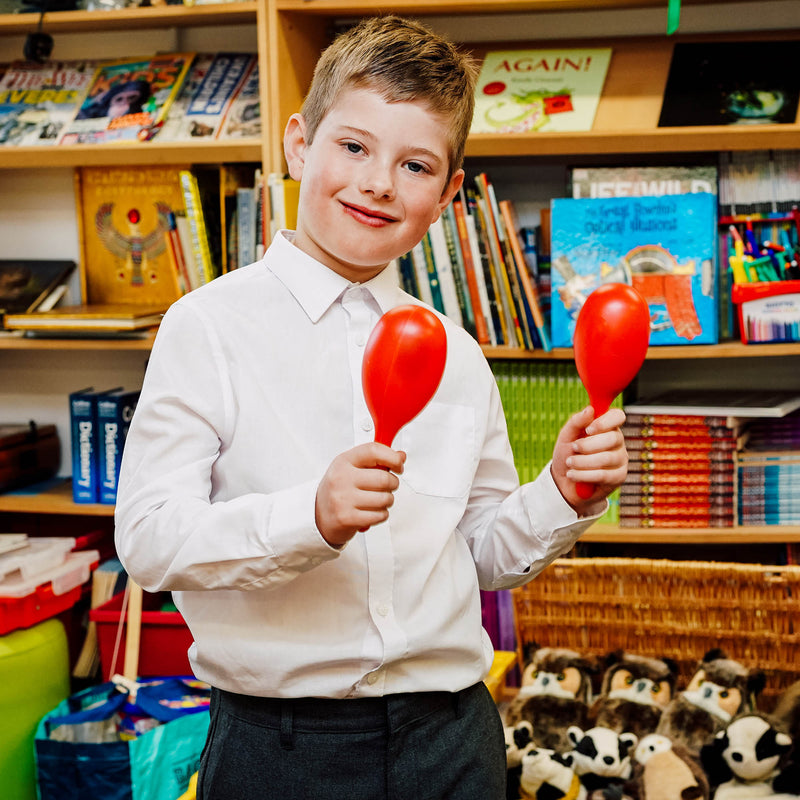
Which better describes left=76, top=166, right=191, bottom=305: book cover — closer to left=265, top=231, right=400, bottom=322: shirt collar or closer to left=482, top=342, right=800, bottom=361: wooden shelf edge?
left=482, top=342, right=800, bottom=361: wooden shelf edge

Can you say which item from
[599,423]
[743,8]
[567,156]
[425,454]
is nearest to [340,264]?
[425,454]

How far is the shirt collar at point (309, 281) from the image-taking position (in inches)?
41.4

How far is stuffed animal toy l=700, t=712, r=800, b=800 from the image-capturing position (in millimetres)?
1646

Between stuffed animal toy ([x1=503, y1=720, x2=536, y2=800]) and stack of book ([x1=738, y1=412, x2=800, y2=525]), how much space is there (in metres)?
0.74

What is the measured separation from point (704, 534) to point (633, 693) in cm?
46

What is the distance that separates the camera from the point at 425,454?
108 centimetres

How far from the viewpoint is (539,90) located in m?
2.20

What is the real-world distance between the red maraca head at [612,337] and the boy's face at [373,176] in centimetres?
21

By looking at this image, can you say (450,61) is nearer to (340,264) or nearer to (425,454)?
(340,264)

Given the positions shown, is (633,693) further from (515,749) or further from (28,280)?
(28,280)

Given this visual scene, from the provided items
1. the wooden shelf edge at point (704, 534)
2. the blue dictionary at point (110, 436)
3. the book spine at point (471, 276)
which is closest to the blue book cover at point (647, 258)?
the book spine at point (471, 276)

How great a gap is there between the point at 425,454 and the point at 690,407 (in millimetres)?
1236

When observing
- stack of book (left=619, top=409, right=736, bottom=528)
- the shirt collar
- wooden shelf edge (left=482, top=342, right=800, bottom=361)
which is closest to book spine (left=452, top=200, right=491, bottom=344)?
wooden shelf edge (left=482, top=342, right=800, bottom=361)

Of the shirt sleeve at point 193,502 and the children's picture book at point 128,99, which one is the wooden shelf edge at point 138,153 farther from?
the shirt sleeve at point 193,502
